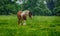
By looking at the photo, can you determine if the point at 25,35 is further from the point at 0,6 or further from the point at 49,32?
the point at 0,6

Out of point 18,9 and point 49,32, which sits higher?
point 18,9

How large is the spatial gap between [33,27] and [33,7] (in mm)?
354

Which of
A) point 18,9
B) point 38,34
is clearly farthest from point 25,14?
point 38,34

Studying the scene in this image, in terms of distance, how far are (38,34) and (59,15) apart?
1.62ft

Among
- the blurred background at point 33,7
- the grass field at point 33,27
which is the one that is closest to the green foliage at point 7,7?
the blurred background at point 33,7

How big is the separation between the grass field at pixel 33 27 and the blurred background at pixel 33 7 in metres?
0.09

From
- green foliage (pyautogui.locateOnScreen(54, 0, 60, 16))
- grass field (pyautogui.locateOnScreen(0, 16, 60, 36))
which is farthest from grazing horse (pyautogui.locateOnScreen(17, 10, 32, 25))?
green foliage (pyautogui.locateOnScreen(54, 0, 60, 16))

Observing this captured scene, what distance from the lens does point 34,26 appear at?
4.11m

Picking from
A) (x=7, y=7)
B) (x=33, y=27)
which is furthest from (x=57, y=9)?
(x=7, y=7)

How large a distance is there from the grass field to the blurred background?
9 cm

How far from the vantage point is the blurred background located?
4.18 meters

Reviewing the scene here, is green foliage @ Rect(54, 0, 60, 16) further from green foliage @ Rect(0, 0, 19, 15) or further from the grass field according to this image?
green foliage @ Rect(0, 0, 19, 15)

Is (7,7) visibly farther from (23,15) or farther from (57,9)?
(57,9)

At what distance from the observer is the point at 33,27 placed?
13.5 feet
